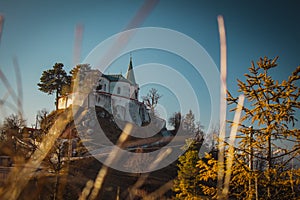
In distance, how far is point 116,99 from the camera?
204ft

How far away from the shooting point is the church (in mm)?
59844

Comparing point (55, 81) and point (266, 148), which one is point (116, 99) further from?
point (266, 148)

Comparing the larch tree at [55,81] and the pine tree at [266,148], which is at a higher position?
the larch tree at [55,81]

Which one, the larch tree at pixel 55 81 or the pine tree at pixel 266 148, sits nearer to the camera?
the pine tree at pixel 266 148

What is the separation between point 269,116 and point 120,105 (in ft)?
182

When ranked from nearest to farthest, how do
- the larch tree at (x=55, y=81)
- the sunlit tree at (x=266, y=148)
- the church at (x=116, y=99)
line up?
the sunlit tree at (x=266, y=148)
the larch tree at (x=55, y=81)
the church at (x=116, y=99)

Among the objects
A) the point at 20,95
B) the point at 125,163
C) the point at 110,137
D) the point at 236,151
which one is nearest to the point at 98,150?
the point at 125,163

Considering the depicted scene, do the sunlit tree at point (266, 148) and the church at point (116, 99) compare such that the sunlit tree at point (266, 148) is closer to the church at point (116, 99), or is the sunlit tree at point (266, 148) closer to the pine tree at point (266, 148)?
the pine tree at point (266, 148)

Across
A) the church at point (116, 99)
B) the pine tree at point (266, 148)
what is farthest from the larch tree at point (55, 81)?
the pine tree at point (266, 148)

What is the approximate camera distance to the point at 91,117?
2135 inches

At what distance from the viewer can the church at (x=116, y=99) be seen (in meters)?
59.8

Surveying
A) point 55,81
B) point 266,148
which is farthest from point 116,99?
point 266,148

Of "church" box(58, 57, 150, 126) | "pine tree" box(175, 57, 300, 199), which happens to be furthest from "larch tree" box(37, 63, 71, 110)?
"pine tree" box(175, 57, 300, 199)

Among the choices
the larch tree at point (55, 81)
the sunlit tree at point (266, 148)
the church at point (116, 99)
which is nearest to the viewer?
the sunlit tree at point (266, 148)
